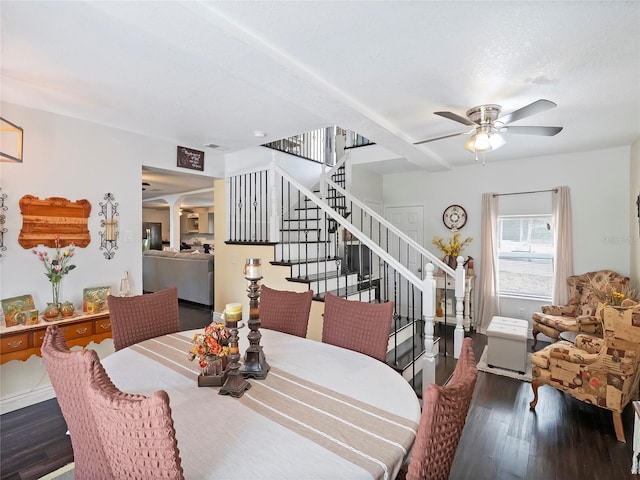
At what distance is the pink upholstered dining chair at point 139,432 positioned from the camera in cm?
80

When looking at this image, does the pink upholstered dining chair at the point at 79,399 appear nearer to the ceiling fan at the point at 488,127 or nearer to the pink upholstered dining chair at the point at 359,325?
the pink upholstered dining chair at the point at 359,325

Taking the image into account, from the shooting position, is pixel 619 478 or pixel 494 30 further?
pixel 619 478

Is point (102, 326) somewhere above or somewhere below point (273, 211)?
below

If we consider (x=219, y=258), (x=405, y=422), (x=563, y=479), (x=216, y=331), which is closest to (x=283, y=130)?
(x=219, y=258)

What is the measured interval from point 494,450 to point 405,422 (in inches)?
61.4

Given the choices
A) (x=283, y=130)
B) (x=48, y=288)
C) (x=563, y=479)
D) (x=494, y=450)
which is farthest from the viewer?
(x=283, y=130)

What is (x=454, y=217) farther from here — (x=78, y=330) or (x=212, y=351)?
(x=78, y=330)

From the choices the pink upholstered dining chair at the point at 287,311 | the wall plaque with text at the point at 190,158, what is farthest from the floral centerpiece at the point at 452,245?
the wall plaque with text at the point at 190,158

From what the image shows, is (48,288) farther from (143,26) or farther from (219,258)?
(143,26)

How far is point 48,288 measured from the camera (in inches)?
114

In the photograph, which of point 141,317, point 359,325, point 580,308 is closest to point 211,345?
point 359,325

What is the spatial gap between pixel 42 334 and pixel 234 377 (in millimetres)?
2206

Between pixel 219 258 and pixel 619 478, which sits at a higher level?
pixel 219 258

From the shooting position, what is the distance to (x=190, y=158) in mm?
4070
